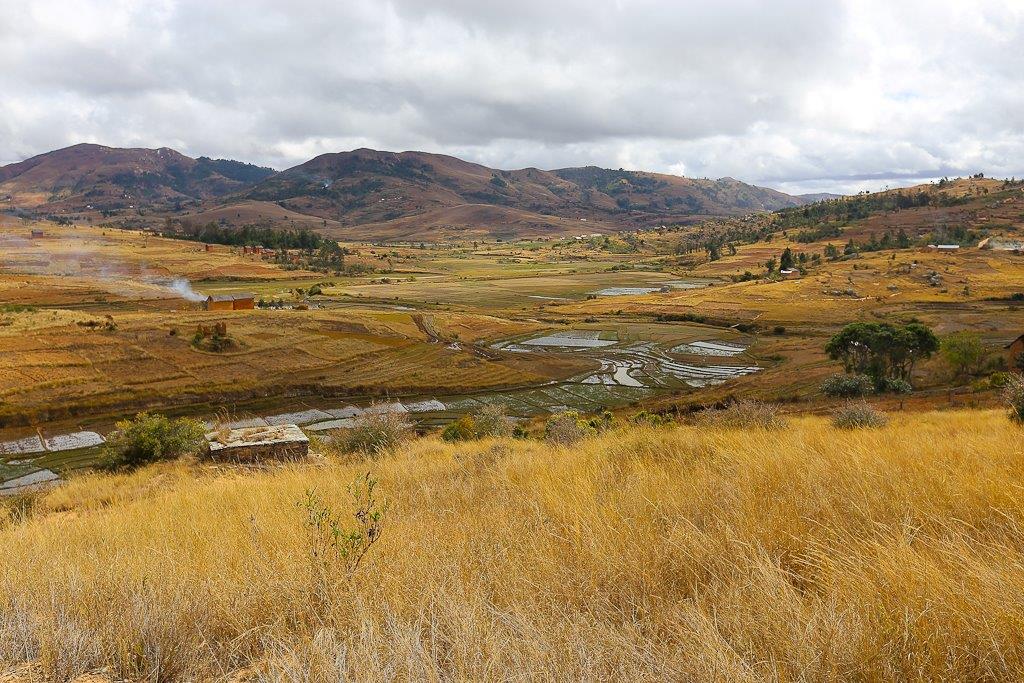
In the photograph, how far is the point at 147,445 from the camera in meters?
19.3

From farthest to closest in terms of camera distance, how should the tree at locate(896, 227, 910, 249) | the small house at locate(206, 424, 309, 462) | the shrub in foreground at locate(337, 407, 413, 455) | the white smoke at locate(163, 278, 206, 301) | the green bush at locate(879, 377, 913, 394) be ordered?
the tree at locate(896, 227, 910, 249), the white smoke at locate(163, 278, 206, 301), the green bush at locate(879, 377, 913, 394), the small house at locate(206, 424, 309, 462), the shrub in foreground at locate(337, 407, 413, 455)

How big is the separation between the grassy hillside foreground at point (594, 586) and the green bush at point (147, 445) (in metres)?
15.0

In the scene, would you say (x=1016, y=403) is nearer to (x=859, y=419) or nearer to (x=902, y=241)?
(x=859, y=419)

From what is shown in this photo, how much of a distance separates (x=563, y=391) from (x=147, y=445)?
1306 inches

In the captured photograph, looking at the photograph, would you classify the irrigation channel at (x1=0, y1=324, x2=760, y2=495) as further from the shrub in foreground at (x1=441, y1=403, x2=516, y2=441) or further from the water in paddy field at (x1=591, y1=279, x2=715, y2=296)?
the water in paddy field at (x1=591, y1=279, x2=715, y2=296)

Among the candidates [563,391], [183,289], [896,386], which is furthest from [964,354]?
[183,289]

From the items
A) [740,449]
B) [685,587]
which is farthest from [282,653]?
[740,449]

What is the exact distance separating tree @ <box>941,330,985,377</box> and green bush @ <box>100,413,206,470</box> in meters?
49.7

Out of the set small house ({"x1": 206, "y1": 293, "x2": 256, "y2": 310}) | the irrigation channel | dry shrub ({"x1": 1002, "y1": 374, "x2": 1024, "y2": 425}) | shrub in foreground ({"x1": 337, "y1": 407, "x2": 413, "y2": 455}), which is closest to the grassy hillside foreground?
dry shrub ({"x1": 1002, "y1": 374, "x2": 1024, "y2": 425})

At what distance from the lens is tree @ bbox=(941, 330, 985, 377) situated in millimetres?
42031

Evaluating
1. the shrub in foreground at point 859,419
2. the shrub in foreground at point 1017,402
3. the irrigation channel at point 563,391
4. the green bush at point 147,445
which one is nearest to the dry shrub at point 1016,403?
the shrub in foreground at point 1017,402

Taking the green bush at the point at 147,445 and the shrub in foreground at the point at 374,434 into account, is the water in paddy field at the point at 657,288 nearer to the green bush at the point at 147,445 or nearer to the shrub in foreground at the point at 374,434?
the shrub in foreground at the point at 374,434

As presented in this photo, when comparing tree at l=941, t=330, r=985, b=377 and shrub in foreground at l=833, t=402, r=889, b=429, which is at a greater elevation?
shrub in foreground at l=833, t=402, r=889, b=429

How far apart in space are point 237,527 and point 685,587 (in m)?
4.38
